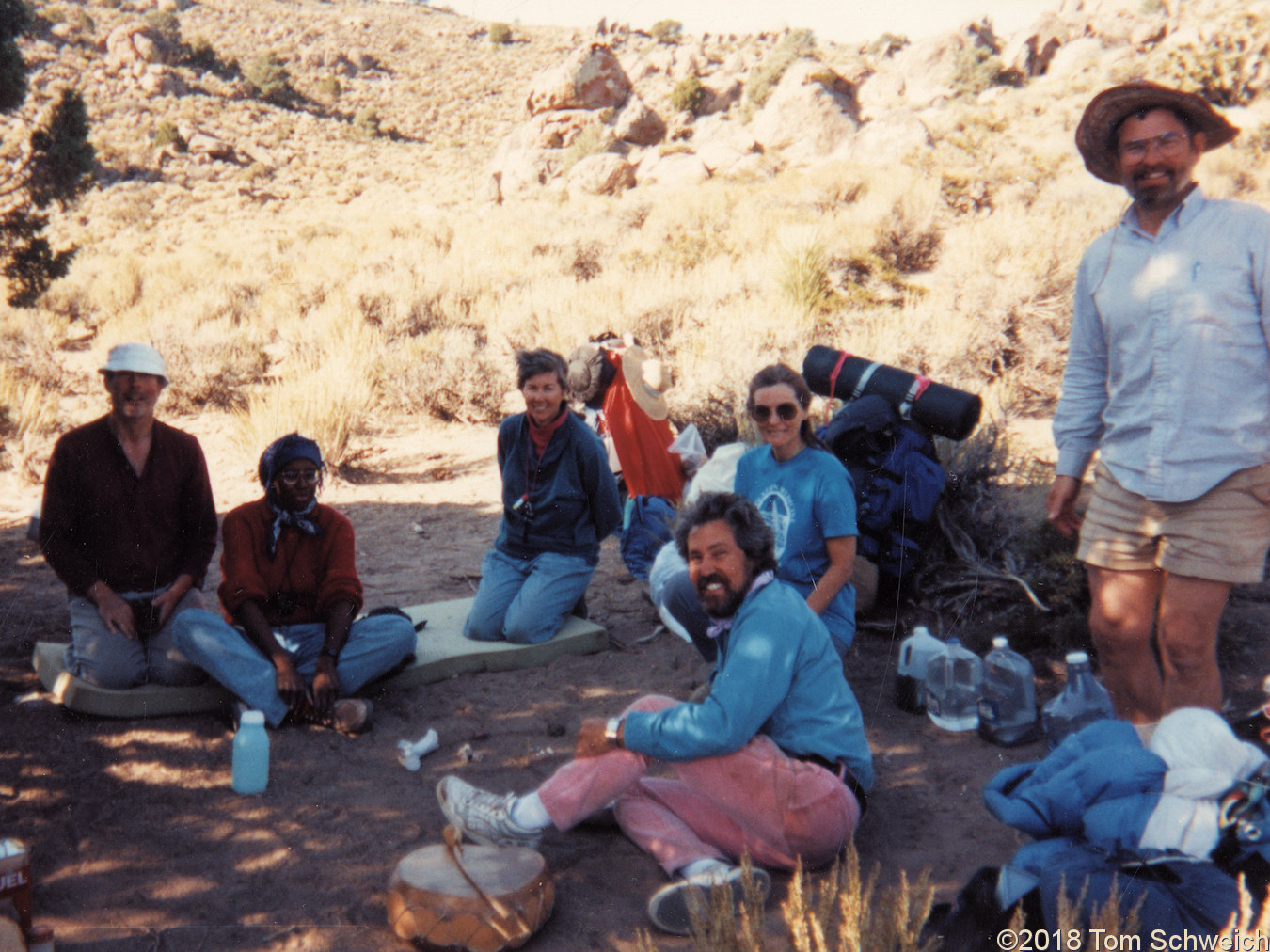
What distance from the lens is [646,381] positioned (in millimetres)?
6074

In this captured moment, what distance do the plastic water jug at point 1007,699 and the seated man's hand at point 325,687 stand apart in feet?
8.83

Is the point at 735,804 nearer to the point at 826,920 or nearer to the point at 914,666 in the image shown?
the point at 826,920

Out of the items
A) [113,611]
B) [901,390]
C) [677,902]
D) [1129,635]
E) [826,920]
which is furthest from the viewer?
[901,390]

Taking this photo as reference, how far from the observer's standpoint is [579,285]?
45.8ft

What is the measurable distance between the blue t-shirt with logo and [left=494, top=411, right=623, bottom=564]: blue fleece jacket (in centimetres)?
114

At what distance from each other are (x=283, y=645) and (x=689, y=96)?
109 feet

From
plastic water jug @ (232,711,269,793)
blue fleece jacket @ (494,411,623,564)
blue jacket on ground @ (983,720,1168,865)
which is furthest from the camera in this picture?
blue fleece jacket @ (494,411,623,564)

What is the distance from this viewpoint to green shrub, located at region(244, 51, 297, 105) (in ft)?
126

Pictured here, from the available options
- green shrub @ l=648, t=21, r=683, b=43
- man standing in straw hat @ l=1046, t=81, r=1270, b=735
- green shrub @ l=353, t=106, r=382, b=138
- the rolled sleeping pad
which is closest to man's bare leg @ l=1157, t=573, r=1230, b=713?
man standing in straw hat @ l=1046, t=81, r=1270, b=735

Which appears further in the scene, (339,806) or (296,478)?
(296,478)

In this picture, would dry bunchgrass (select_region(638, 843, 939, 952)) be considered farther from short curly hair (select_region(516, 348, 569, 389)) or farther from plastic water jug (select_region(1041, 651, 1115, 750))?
short curly hair (select_region(516, 348, 569, 389))

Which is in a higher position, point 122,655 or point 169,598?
point 169,598

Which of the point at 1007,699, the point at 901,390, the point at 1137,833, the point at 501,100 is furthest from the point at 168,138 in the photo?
the point at 1137,833

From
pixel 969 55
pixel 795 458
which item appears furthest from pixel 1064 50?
pixel 795 458
